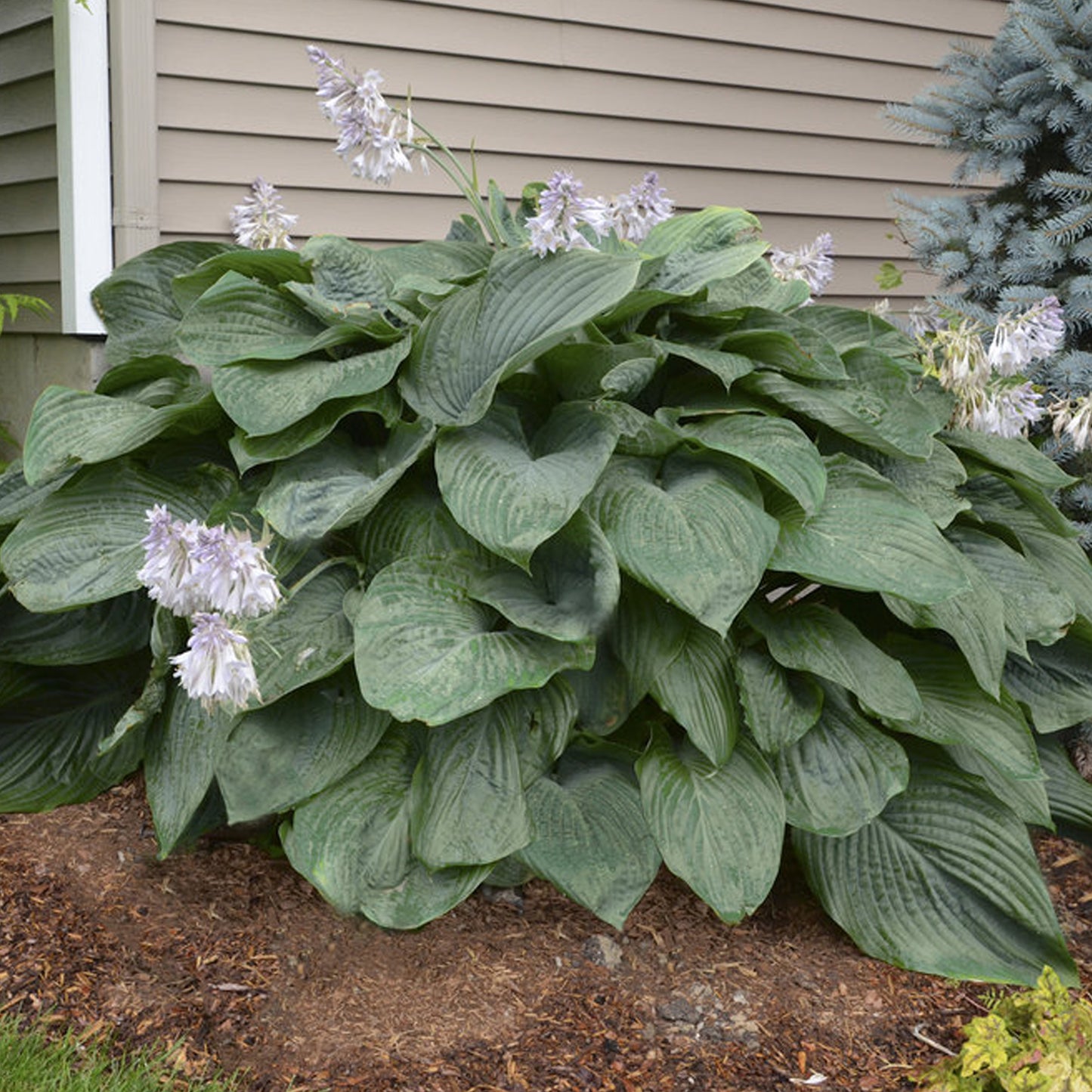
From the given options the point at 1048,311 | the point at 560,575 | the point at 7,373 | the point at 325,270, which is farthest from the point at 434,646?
the point at 7,373

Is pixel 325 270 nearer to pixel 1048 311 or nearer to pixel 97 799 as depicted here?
pixel 97 799

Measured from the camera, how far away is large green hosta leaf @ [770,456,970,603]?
211 centimetres

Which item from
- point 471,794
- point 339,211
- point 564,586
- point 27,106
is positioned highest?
point 27,106

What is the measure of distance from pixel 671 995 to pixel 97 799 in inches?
48.4

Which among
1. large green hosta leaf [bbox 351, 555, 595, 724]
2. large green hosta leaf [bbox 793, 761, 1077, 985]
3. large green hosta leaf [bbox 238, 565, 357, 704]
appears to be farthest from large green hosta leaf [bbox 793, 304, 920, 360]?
large green hosta leaf [bbox 238, 565, 357, 704]

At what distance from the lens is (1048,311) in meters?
2.60

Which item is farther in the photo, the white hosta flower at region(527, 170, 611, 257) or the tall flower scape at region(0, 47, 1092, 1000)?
the white hosta flower at region(527, 170, 611, 257)

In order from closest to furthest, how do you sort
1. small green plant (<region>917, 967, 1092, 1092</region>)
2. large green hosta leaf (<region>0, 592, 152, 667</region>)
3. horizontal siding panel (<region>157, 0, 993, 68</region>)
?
small green plant (<region>917, 967, 1092, 1092</region>), large green hosta leaf (<region>0, 592, 152, 667</region>), horizontal siding panel (<region>157, 0, 993, 68</region>)

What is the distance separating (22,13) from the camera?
3.29 m

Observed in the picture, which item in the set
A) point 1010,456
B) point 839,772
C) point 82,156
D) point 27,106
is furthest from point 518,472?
point 27,106

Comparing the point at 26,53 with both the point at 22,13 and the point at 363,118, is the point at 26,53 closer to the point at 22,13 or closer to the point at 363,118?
the point at 22,13

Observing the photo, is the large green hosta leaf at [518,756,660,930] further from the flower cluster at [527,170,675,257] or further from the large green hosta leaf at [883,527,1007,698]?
the flower cluster at [527,170,675,257]

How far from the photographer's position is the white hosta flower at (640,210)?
2.81 meters

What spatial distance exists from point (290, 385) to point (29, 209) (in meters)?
1.54
